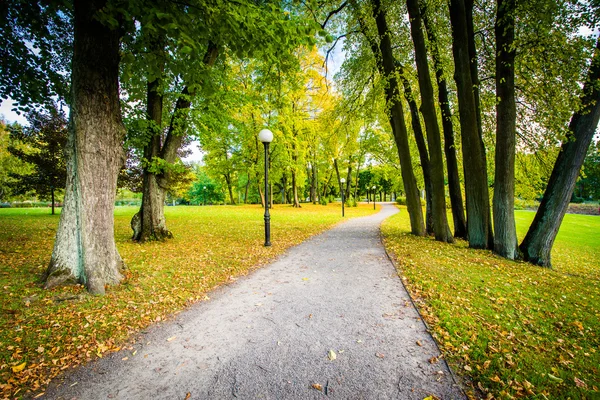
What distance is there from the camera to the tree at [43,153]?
1347 centimetres

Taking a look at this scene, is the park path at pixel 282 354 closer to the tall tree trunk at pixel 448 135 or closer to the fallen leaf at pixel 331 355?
the fallen leaf at pixel 331 355

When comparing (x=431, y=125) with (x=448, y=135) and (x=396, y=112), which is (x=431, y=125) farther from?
(x=396, y=112)

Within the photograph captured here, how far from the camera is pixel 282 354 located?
2789 millimetres

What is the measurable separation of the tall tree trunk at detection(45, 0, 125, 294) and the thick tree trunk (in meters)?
8.00

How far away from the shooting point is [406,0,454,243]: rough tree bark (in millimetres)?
8180

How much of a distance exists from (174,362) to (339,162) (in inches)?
1348

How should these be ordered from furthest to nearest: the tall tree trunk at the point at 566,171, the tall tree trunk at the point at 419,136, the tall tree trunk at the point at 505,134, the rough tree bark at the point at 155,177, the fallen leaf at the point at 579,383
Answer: the tall tree trunk at the point at 419,136 < the rough tree bark at the point at 155,177 < the tall tree trunk at the point at 505,134 < the tall tree trunk at the point at 566,171 < the fallen leaf at the point at 579,383

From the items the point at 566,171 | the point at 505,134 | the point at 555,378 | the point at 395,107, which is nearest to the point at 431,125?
the point at 395,107

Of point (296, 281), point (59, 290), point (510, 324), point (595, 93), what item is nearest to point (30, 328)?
point (59, 290)

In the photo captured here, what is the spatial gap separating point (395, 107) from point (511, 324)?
26.8 ft

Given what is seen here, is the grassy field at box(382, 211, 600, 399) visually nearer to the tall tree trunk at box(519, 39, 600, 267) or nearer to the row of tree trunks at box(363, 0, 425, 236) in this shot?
the tall tree trunk at box(519, 39, 600, 267)

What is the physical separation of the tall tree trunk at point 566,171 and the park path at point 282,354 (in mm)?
5362

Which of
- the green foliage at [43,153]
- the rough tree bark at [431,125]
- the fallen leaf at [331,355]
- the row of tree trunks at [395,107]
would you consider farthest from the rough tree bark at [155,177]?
the green foliage at [43,153]

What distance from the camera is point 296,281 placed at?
5.12 meters
